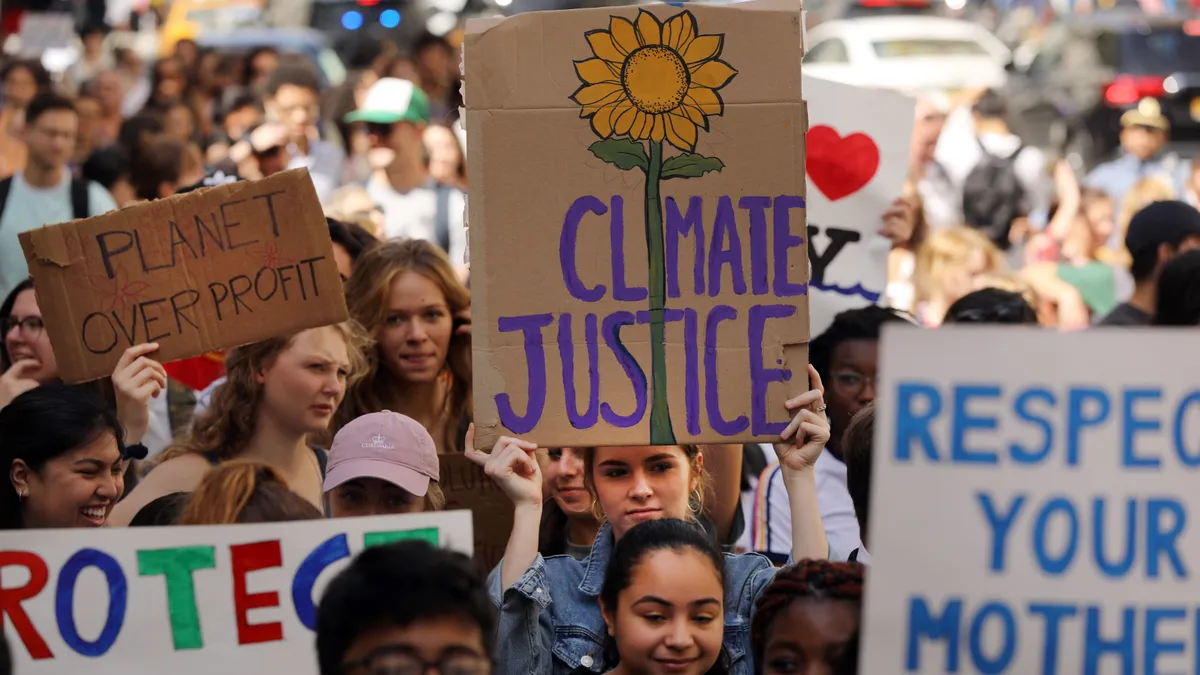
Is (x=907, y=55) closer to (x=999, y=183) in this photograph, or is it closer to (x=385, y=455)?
(x=999, y=183)

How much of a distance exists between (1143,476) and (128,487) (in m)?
3.31

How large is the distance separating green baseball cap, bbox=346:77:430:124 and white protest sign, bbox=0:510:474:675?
6.46 m

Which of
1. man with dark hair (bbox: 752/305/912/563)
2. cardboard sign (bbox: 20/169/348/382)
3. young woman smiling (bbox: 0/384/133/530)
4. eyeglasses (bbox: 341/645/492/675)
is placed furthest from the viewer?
man with dark hair (bbox: 752/305/912/563)

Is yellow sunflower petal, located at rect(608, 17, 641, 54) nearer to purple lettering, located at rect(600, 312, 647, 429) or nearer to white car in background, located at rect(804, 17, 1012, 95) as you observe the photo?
purple lettering, located at rect(600, 312, 647, 429)

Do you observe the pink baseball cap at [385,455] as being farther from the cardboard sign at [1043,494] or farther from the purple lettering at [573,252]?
the cardboard sign at [1043,494]

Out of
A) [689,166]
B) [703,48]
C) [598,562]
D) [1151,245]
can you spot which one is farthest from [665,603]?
[1151,245]

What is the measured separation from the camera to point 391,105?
1048 cm

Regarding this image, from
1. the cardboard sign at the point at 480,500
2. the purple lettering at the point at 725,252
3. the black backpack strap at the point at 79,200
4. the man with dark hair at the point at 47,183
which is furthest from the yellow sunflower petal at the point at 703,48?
the black backpack strap at the point at 79,200

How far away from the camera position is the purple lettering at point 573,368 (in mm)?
4898

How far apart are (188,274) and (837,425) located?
1988mm

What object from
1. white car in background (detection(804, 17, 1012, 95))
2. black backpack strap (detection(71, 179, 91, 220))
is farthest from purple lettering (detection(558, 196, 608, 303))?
white car in background (detection(804, 17, 1012, 95))

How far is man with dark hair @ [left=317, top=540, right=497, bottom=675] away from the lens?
3.46 m

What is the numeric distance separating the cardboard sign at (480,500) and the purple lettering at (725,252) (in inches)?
51.9

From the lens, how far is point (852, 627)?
413 centimetres
